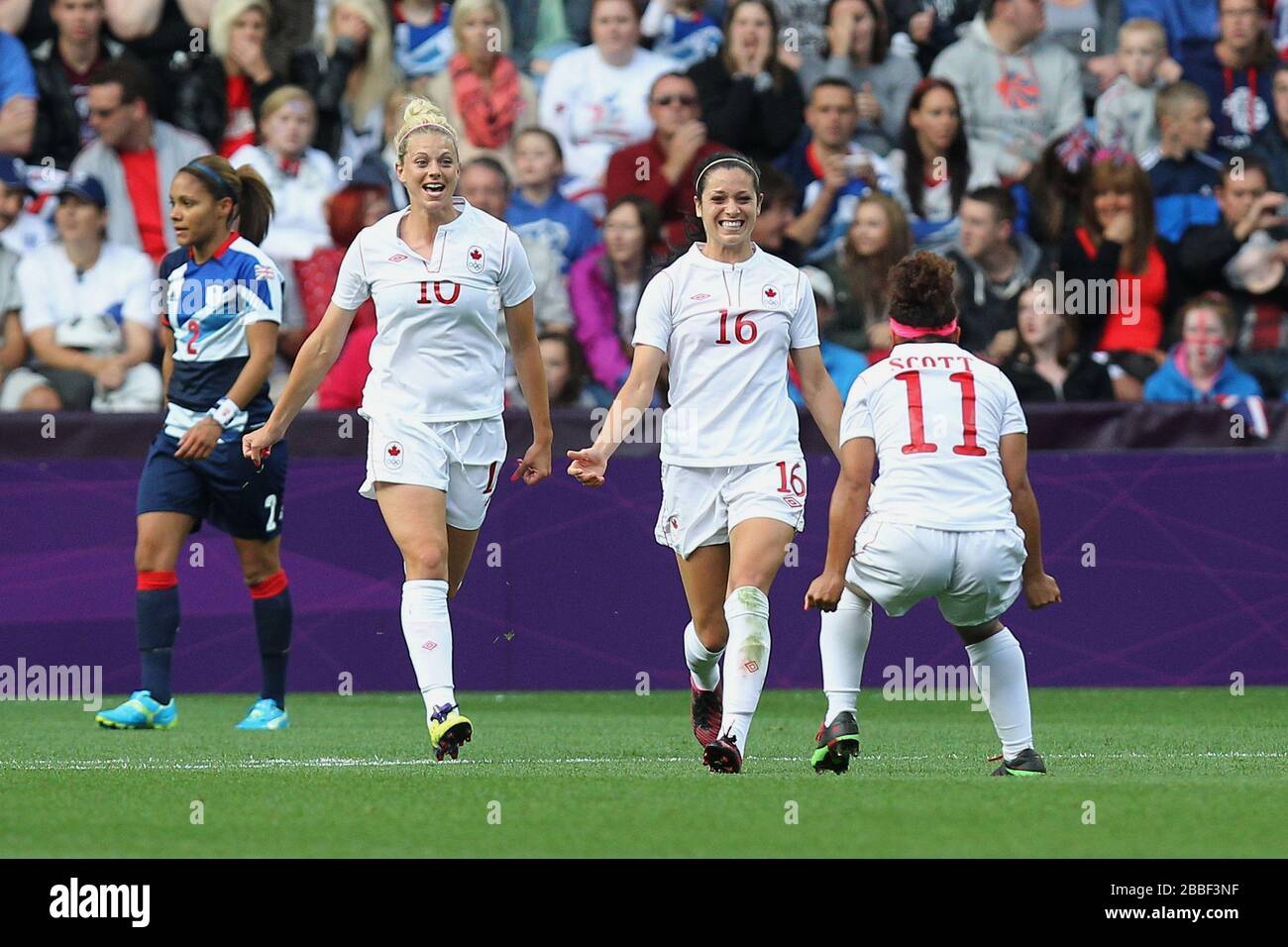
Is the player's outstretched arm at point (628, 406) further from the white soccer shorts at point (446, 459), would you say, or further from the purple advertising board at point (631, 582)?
the purple advertising board at point (631, 582)

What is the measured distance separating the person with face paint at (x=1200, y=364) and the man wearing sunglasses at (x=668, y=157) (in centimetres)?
302

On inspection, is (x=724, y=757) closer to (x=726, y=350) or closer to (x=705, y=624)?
(x=705, y=624)

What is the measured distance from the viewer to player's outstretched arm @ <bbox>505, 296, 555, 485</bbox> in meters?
8.16

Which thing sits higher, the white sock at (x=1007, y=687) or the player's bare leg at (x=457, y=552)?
the player's bare leg at (x=457, y=552)

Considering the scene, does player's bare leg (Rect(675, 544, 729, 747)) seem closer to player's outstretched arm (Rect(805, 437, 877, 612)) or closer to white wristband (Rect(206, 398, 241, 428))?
player's outstretched arm (Rect(805, 437, 877, 612))

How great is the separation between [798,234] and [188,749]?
21.0 feet

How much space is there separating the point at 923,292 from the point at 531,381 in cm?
165

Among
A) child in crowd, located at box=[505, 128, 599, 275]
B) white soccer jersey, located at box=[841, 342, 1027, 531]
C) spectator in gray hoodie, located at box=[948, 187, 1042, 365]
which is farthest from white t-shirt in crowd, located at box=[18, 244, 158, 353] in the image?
white soccer jersey, located at box=[841, 342, 1027, 531]

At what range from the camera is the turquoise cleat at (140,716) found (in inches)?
382

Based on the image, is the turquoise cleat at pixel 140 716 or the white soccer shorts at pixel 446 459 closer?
the white soccer shorts at pixel 446 459

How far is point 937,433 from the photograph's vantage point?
7.11 metres

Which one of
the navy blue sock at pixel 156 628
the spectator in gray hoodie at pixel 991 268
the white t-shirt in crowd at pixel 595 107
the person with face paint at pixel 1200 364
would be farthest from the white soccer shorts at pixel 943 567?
the white t-shirt in crowd at pixel 595 107

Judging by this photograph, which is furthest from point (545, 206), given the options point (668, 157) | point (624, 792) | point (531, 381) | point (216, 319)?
point (624, 792)
